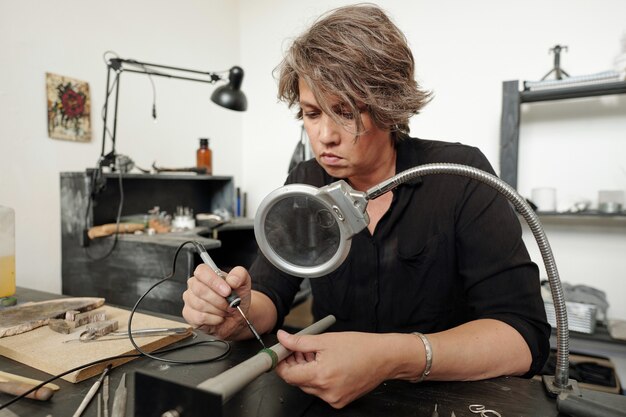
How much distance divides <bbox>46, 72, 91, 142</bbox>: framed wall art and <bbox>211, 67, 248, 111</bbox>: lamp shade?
2.05 feet

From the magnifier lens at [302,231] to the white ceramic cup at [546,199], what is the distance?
192 cm

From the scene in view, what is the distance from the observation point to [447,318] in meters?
1.11

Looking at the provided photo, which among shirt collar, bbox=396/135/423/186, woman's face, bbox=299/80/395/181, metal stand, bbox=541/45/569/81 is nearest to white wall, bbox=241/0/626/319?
metal stand, bbox=541/45/569/81

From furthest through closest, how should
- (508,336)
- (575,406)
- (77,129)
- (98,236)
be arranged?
(77,129)
(98,236)
(508,336)
(575,406)

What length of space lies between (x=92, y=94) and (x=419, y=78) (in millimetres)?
1687

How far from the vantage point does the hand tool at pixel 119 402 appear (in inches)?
24.3

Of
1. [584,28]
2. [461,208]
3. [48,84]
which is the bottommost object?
[461,208]

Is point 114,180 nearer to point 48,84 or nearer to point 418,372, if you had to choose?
point 48,84

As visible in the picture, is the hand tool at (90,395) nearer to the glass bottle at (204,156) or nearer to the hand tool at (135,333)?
the hand tool at (135,333)

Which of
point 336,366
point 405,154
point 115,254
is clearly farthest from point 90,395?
point 115,254

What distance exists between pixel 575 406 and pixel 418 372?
0.24m

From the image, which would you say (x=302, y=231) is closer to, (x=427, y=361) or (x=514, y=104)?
(x=427, y=361)

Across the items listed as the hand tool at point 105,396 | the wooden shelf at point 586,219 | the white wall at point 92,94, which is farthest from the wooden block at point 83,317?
the wooden shelf at point 586,219

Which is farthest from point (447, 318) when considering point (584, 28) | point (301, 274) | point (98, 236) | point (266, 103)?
point (266, 103)
